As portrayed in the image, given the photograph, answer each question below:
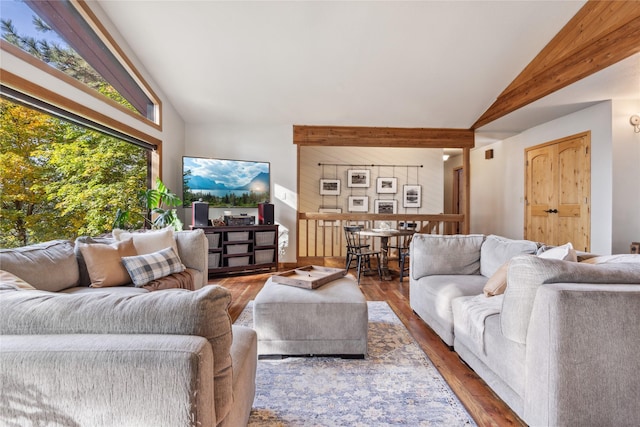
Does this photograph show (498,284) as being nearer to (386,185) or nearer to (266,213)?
(266,213)

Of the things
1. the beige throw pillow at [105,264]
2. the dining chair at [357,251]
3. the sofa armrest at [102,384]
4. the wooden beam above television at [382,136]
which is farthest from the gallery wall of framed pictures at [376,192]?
the sofa armrest at [102,384]

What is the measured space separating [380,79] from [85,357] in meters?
4.68

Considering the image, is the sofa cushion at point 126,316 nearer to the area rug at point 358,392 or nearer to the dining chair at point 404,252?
the area rug at point 358,392

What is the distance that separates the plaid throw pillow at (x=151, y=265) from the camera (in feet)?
8.18

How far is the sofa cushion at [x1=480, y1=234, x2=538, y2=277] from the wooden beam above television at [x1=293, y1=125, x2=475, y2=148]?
3.32 m

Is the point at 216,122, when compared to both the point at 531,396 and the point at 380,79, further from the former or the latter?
the point at 531,396

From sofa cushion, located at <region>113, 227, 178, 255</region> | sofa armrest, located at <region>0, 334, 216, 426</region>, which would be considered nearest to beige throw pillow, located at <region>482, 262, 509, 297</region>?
sofa armrest, located at <region>0, 334, 216, 426</region>

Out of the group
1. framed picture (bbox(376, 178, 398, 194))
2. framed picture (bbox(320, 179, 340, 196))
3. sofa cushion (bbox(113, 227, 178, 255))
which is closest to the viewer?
sofa cushion (bbox(113, 227, 178, 255))

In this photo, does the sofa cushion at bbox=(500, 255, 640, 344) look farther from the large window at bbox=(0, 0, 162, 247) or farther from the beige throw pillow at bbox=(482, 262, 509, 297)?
the large window at bbox=(0, 0, 162, 247)

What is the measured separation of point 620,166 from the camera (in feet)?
13.6

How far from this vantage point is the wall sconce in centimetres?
412

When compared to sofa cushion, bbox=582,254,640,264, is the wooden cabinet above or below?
below

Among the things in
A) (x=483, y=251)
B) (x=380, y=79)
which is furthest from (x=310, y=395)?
(x=380, y=79)

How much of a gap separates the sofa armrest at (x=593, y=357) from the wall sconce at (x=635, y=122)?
4304 mm
